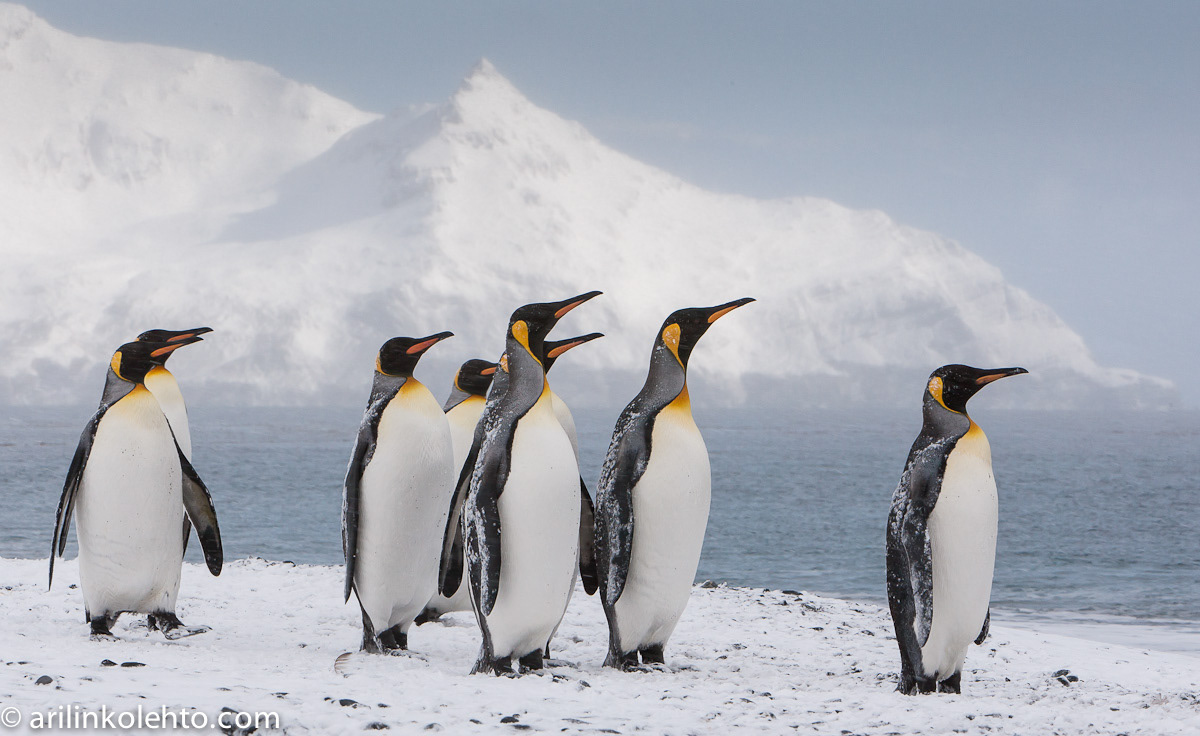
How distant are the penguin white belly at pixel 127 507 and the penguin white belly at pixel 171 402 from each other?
3.88 ft

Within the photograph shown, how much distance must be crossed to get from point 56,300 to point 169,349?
72131mm

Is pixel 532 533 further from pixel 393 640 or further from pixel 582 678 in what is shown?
pixel 393 640

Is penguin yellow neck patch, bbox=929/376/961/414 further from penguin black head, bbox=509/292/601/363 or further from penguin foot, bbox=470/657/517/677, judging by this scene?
penguin foot, bbox=470/657/517/677

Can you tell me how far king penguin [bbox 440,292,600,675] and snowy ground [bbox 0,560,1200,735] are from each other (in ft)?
0.70

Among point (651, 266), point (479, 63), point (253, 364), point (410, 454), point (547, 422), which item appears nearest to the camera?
point (547, 422)

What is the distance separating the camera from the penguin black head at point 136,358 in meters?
4.74

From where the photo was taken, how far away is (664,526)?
4320mm

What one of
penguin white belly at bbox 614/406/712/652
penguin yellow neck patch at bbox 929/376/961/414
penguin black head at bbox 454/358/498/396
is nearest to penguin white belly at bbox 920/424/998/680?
penguin yellow neck patch at bbox 929/376/961/414

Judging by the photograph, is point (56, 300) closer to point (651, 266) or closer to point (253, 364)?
point (253, 364)

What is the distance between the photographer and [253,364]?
205 ft

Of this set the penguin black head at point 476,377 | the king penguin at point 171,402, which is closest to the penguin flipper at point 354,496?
the penguin black head at point 476,377

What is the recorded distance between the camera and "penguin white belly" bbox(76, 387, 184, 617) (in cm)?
465

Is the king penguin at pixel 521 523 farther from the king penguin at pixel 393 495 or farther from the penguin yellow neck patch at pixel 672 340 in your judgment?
the penguin yellow neck patch at pixel 672 340

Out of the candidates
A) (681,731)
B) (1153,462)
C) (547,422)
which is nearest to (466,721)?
(681,731)
